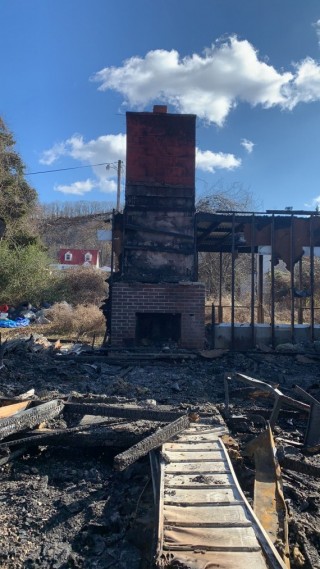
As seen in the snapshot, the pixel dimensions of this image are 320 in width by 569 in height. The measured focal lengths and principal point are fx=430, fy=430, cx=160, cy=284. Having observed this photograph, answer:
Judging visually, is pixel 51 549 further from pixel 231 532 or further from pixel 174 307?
pixel 174 307

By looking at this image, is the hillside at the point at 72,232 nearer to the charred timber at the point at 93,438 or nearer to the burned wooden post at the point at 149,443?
the charred timber at the point at 93,438

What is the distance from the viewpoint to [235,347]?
34.0ft

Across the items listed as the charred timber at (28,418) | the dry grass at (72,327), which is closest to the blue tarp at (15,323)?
the dry grass at (72,327)

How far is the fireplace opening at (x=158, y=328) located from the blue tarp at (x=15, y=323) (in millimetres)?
8555

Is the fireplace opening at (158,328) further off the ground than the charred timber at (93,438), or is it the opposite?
the fireplace opening at (158,328)

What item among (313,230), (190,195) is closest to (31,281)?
(190,195)

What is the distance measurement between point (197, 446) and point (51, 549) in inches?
61.9

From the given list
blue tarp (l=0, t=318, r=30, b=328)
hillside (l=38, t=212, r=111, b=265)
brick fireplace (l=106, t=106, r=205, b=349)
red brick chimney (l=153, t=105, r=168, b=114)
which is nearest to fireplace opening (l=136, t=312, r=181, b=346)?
brick fireplace (l=106, t=106, r=205, b=349)

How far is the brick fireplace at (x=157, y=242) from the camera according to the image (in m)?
9.61

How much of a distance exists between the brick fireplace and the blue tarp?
8.03 metres

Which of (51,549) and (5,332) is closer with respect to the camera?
(51,549)

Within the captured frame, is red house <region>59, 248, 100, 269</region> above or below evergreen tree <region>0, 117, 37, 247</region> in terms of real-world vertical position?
below

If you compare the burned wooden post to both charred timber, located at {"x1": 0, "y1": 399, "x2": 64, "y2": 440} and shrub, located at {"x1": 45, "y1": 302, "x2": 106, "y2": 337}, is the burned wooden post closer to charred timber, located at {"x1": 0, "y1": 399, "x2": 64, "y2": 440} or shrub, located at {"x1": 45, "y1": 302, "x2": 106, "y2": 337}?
charred timber, located at {"x1": 0, "y1": 399, "x2": 64, "y2": 440}

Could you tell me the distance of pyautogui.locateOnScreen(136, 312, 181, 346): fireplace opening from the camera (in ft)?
32.7
